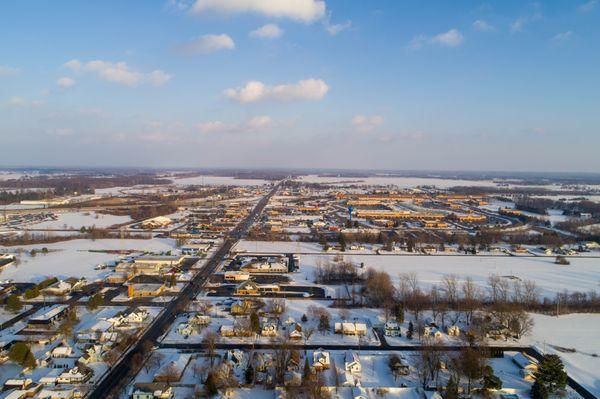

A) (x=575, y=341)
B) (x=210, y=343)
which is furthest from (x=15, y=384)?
(x=575, y=341)

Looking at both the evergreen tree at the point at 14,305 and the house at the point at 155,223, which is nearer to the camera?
the evergreen tree at the point at 14,305

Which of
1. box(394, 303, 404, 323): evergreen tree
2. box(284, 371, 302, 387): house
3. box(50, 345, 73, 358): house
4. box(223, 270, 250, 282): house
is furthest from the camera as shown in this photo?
box(223, 270, 250, 282): house

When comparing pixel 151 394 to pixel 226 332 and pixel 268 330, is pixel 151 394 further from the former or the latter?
pixel 268 330

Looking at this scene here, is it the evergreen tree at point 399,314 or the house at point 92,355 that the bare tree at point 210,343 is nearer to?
the house at point 92,355

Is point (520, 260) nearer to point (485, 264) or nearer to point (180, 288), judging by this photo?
point (485, 264)

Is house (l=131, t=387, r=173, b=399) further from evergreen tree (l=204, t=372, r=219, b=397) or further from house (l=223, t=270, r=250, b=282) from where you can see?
house (l=223, t=270, r=250, b=282)

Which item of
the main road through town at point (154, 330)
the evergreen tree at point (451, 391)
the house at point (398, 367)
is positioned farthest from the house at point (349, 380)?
the main road through town at point (154, 330)

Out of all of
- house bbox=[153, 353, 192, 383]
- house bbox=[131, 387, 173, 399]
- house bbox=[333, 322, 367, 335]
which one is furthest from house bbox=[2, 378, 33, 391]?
house bbox=[333, 322, 367, 335]

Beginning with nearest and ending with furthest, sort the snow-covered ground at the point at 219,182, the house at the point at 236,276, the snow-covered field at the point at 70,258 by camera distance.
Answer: the house at the point at 236,276, the snow-covered field at the point at 70,258, the snow-covered ground at the point at 219,182
